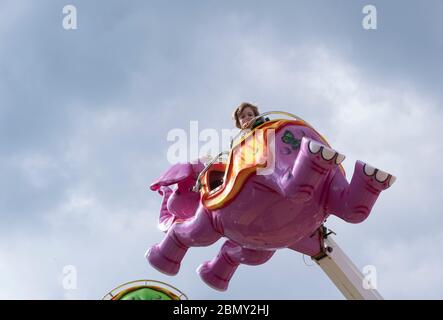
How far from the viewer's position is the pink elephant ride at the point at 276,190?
6.07 metres

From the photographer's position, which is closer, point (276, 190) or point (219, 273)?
point (276, 190)

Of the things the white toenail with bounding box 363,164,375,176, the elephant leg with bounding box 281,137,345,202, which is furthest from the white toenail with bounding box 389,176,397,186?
the elephant leg with bounding box 281,137,345,202

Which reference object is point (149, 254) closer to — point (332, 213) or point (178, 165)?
point (178, 165)

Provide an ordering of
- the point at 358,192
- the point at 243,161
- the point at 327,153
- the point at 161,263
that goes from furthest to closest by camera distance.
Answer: the point at 161,263, the point at 243,161, the point at 358,192, the point at 327,153

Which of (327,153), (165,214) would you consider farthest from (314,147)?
(165,214)

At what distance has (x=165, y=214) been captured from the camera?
307 inches

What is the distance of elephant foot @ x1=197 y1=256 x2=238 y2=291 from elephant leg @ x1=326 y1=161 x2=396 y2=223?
5.14ft

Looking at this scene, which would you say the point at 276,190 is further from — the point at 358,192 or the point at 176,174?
the point at 176,174

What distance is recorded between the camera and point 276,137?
6441 mm

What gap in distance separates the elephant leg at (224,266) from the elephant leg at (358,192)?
4.30 feet

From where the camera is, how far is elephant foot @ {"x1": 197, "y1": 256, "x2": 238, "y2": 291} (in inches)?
296

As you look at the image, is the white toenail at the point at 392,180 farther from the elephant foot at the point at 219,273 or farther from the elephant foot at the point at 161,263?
the elephant foot at the point at 161,263

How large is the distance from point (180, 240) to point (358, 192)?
6.14ft
